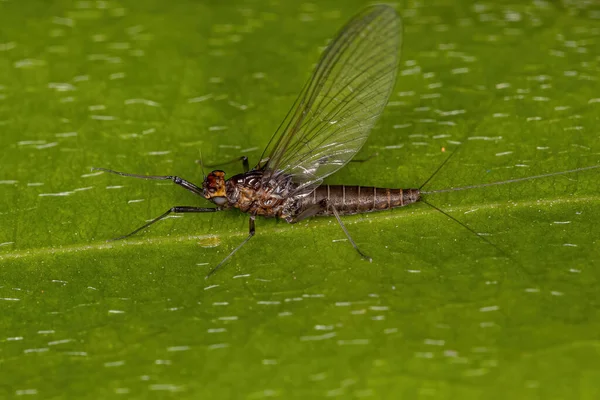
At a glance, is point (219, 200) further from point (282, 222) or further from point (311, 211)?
point (311, 211)

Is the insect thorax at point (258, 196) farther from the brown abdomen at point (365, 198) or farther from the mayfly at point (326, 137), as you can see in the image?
the brown abdomen at point (365, 198)

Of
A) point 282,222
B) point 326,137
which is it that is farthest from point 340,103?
point 282,222

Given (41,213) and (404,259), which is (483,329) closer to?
(404,259)

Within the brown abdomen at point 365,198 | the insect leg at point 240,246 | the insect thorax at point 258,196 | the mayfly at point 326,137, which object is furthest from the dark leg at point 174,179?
the brown abdomen at point 365,198

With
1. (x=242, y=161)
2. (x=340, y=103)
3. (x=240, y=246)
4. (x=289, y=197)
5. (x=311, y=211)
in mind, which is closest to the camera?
(x=240, y=246)

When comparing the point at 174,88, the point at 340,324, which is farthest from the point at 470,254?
the point at 174,88

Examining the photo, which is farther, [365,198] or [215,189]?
[215,189]

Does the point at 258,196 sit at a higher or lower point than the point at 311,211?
higher

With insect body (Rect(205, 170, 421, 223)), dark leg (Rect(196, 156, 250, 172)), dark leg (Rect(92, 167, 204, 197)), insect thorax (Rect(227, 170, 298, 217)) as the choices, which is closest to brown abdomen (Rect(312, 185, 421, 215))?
insect body (Rect(205, 170, 421, 223))
